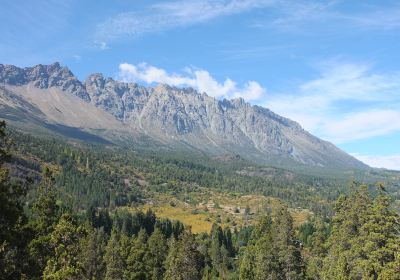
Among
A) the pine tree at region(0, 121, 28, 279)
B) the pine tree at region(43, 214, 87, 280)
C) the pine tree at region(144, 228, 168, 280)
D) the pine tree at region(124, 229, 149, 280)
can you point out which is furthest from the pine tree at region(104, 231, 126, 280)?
the pine tree at region(0, 121, 28, 279)

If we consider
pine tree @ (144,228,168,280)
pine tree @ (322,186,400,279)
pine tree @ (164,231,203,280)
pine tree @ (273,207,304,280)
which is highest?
pine tree @ (322,186,400,279)

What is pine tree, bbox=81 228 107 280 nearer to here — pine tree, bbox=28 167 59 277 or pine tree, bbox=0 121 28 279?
pine tree, bbox=28 167 59 277

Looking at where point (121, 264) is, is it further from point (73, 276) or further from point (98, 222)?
point (98, 222)

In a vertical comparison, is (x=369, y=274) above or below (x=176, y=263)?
above

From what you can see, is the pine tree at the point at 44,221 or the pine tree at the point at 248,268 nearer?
the pine tree at the point at 44,221

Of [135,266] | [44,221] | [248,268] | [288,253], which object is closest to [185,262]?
[135,266]

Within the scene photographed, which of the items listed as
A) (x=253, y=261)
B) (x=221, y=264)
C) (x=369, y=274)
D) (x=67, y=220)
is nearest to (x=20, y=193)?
(x=67, y=220)

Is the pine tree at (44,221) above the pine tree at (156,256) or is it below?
above

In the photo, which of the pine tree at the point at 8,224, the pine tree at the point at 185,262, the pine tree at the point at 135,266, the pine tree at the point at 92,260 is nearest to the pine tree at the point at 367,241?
the pine tree at the point at 185,262

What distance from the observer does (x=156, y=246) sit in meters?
100

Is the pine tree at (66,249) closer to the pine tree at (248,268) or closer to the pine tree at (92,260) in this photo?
the pine tree at (92,260)

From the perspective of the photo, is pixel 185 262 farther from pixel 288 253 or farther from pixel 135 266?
pixel 288 253

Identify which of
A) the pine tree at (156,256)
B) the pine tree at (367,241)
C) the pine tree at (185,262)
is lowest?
the pine tree at (156,256)

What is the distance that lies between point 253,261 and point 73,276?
195 ft
